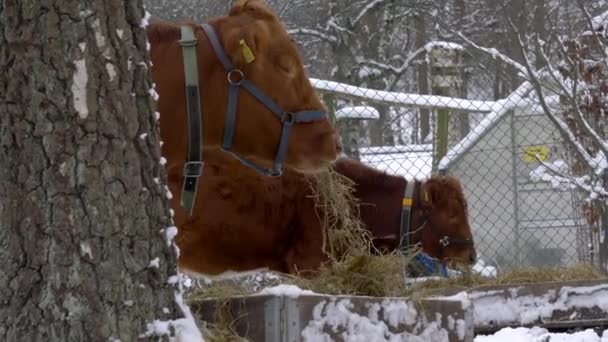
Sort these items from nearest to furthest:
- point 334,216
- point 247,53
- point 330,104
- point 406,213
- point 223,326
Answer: point 223,326
point 247,53
point 334,216
point 330,104
point 406,213

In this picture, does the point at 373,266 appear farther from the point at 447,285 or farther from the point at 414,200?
the point at 414,200

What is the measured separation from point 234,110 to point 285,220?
7.29 ft

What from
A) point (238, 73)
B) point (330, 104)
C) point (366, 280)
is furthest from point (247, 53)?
point (330, 104)

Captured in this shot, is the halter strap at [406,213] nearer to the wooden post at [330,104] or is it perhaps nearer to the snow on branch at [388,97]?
the snow on branch at [388,97]

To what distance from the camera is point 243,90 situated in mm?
4277

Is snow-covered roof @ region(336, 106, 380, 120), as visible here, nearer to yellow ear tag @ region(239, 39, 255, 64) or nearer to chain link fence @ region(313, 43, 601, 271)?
chain link fence @ region(313, 43, 601, 271)

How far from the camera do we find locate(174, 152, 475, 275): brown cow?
585 cm

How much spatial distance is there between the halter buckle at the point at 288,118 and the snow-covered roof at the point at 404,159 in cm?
404

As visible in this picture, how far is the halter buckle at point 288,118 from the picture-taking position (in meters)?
4.32

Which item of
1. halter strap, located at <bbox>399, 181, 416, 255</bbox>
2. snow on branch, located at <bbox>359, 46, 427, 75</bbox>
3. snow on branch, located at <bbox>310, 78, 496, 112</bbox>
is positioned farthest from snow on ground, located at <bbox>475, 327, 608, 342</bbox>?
snow on branch, located at <bbox>359, 46, 427, 75</bbox>

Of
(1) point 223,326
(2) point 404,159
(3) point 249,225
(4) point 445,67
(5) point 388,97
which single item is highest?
(4) point 445,67

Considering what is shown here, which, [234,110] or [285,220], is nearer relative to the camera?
[234,110]

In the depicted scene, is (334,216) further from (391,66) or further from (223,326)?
(391,66)

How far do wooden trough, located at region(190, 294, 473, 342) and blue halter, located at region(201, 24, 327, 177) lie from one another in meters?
0.99
